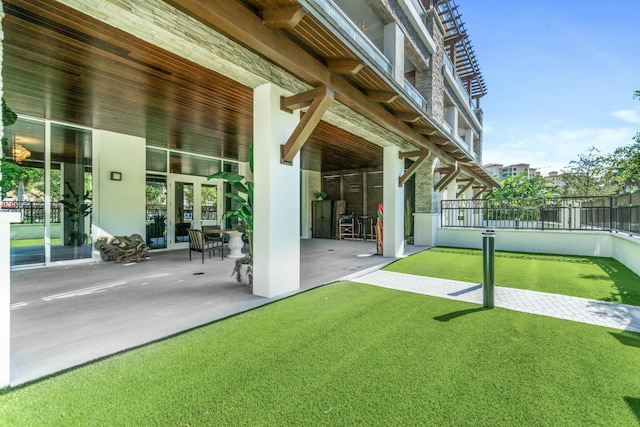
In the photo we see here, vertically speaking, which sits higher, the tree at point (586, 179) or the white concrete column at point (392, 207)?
the tree at point (586, 179)

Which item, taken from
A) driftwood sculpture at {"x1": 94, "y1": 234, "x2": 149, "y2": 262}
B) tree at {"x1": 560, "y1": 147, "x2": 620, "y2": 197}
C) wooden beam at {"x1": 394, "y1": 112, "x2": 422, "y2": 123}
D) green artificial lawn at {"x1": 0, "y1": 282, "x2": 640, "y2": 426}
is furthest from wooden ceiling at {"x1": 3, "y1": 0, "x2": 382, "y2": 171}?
tree at {"x1": 560, "y1": 147, "x2": 620, "y2": 197}

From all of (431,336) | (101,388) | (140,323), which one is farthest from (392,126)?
(101,388)

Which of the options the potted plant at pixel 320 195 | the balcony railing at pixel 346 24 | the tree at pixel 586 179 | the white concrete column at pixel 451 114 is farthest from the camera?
the tree at pixel 586 179

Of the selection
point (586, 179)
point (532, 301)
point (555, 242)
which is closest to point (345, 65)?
point (532, 301)

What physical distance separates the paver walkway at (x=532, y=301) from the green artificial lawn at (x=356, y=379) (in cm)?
46

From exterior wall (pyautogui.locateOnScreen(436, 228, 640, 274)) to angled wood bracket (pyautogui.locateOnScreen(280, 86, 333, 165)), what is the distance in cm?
734

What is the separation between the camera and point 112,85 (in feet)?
15.9

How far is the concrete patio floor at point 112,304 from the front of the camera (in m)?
2.70

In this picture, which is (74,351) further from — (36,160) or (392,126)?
(36,160)

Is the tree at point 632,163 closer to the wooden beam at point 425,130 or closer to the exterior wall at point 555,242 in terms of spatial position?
the exterior wall at point 555,242

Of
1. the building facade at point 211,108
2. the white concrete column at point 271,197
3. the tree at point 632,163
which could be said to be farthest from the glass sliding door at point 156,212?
the tree at point 632,163

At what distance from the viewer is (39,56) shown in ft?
12.9

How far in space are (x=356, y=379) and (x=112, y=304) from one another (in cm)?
362

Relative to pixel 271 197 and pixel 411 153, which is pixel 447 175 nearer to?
pixel 411 153
